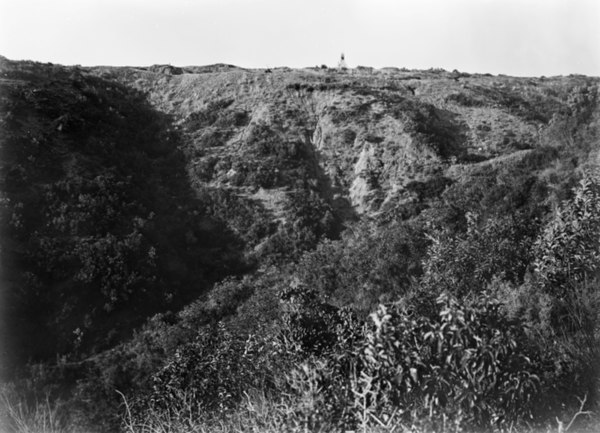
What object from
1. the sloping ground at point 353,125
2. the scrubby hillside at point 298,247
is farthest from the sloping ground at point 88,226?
the sloping ground at point 353,125

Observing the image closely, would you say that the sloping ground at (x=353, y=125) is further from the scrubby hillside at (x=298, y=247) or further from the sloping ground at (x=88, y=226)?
the sloping ground at (x=88, y=226)

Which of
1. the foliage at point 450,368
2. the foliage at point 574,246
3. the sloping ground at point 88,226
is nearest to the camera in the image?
the foliage at point 450,368

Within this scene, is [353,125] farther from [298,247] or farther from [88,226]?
[88,226]

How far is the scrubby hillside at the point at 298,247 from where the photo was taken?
24.8 ft

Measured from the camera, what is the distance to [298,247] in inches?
1034

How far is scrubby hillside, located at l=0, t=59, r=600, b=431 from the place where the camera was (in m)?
7.55

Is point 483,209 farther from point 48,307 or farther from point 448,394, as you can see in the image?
point 48,307

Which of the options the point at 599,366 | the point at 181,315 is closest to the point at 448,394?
the point at 599,366

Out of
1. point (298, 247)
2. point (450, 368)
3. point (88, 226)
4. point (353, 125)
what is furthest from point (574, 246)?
point (353, 125)

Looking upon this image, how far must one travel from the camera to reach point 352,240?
83.8 feet

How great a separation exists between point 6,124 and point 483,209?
25.7m

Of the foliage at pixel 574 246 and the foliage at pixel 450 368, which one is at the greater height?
the foliage at pixel 574 246

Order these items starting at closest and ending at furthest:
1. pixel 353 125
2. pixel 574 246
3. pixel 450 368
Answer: pixel 450 368, pixel 574 246, pixel 353 125

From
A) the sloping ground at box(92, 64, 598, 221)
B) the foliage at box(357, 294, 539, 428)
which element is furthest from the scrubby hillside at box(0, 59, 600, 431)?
the sloping ground at box(92, 64, 598, 221)
